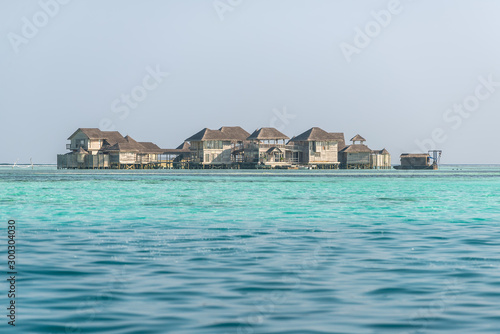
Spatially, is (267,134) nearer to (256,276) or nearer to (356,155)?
(356,155)

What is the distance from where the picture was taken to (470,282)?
9.62 m

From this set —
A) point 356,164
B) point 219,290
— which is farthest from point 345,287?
point 356,164

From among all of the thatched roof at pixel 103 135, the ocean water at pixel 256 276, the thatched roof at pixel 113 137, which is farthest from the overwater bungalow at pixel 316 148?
the ocean water at pixel 256 276

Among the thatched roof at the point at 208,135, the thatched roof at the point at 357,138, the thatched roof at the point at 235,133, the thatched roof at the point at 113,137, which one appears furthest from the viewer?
the thatched roof at the point at 357,138

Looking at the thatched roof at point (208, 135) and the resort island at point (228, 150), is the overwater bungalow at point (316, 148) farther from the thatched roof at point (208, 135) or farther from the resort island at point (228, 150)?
the thatched roof at point (208, 135)

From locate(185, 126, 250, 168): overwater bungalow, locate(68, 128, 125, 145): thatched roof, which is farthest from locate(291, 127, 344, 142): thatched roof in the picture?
locate(68, 128, 125, 145): thatched roof

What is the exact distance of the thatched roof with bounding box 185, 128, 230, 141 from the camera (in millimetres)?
113356

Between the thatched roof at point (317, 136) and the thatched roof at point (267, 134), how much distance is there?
3.99 meters

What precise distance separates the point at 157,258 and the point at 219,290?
3.15 metres

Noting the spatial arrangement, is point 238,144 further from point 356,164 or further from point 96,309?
point 96,309

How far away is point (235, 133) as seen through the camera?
385ft

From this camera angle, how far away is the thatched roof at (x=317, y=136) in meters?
113

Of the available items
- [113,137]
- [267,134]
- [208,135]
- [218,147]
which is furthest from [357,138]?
[113,137]

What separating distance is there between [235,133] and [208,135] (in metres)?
5.59
